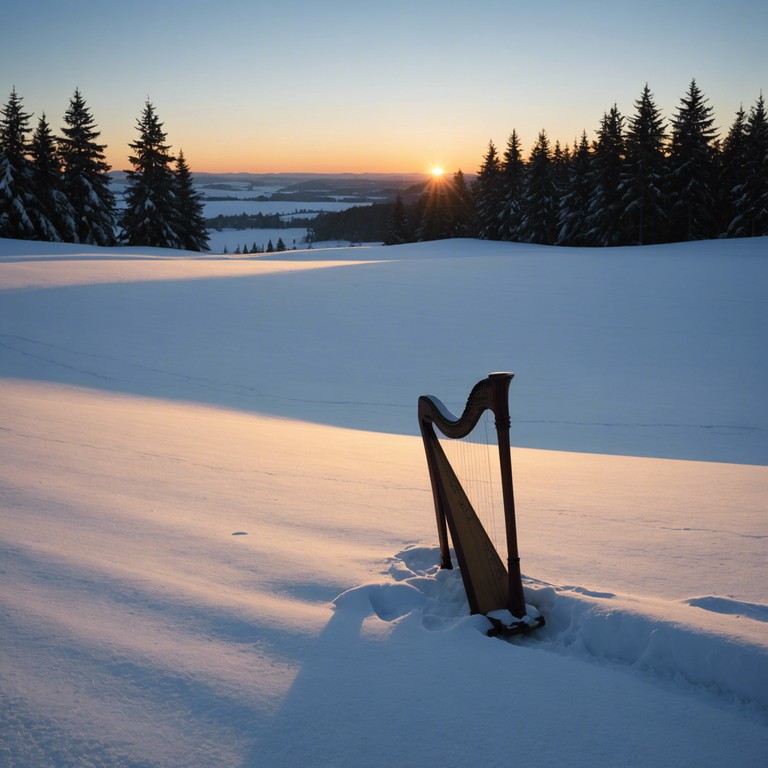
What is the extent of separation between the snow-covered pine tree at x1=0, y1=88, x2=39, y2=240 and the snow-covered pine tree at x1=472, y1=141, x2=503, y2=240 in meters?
27.0

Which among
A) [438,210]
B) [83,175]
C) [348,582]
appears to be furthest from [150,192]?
[348,582]

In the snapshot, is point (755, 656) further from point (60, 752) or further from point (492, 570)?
point (60, 752)

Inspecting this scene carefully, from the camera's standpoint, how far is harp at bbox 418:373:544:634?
8.57 ft

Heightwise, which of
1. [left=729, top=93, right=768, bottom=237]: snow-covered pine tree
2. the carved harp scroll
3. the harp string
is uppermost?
[left=729, top=93, right=768, bottom=237]: snow-covered pine tree

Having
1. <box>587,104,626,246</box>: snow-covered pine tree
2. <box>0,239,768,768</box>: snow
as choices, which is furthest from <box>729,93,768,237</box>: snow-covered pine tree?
<box>0,239,768,768</box>: snow

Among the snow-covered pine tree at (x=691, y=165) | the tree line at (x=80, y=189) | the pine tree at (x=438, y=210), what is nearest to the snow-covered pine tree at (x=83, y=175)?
the tree line at (x=80, y=189)

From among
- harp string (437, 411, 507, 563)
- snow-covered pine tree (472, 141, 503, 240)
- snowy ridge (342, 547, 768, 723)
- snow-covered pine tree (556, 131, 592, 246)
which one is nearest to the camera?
snowy ridge (342, 547, 768, 723)

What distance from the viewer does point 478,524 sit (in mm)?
3137

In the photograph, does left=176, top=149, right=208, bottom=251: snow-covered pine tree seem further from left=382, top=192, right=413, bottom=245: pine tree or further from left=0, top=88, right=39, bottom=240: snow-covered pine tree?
left=382, top=192, right=413, bottom=245: pine tree

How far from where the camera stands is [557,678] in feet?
7.84

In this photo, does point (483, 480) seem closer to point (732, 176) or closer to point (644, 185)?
point (644, 185)

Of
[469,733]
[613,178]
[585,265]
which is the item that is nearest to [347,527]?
[469,733]

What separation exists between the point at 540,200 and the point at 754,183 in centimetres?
1175

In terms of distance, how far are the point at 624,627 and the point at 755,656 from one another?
474 millimetres
